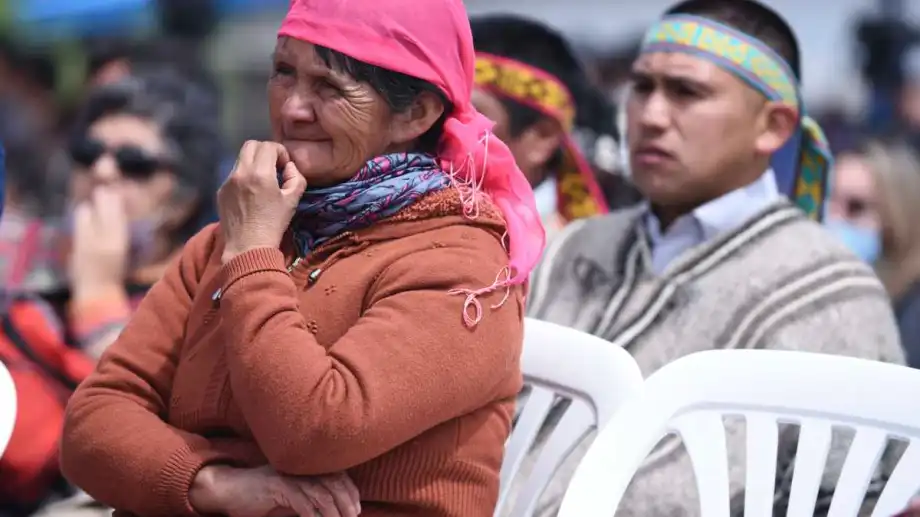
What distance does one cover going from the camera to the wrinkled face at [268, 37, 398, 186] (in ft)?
6.85

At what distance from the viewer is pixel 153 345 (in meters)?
2.23

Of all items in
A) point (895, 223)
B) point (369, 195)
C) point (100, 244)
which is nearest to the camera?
point (369, 195)

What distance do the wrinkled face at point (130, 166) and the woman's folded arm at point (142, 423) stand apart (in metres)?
1.40

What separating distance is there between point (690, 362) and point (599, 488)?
0.32 m

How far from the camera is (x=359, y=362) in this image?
1.88m

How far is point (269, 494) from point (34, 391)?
121 centimetres

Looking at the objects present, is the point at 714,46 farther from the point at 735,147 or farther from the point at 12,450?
the point at 12,450

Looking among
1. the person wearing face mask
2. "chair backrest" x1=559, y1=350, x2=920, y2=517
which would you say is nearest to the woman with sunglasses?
"chair backrest" x1=559, y1=350, x2=920, y2=517

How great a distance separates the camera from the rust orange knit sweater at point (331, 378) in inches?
73.7

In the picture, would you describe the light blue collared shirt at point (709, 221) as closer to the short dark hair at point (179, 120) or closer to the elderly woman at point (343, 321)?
the elderly woman at point (343, 321)

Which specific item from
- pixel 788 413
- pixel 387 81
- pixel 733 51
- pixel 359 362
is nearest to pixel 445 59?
pixel 387 81

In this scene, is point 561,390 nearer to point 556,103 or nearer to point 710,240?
point 710,240

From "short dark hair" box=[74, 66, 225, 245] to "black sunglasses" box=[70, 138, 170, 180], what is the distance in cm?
6

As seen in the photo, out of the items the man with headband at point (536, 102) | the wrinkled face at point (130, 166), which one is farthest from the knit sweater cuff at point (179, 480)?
the man with headband at point (536, 102)
